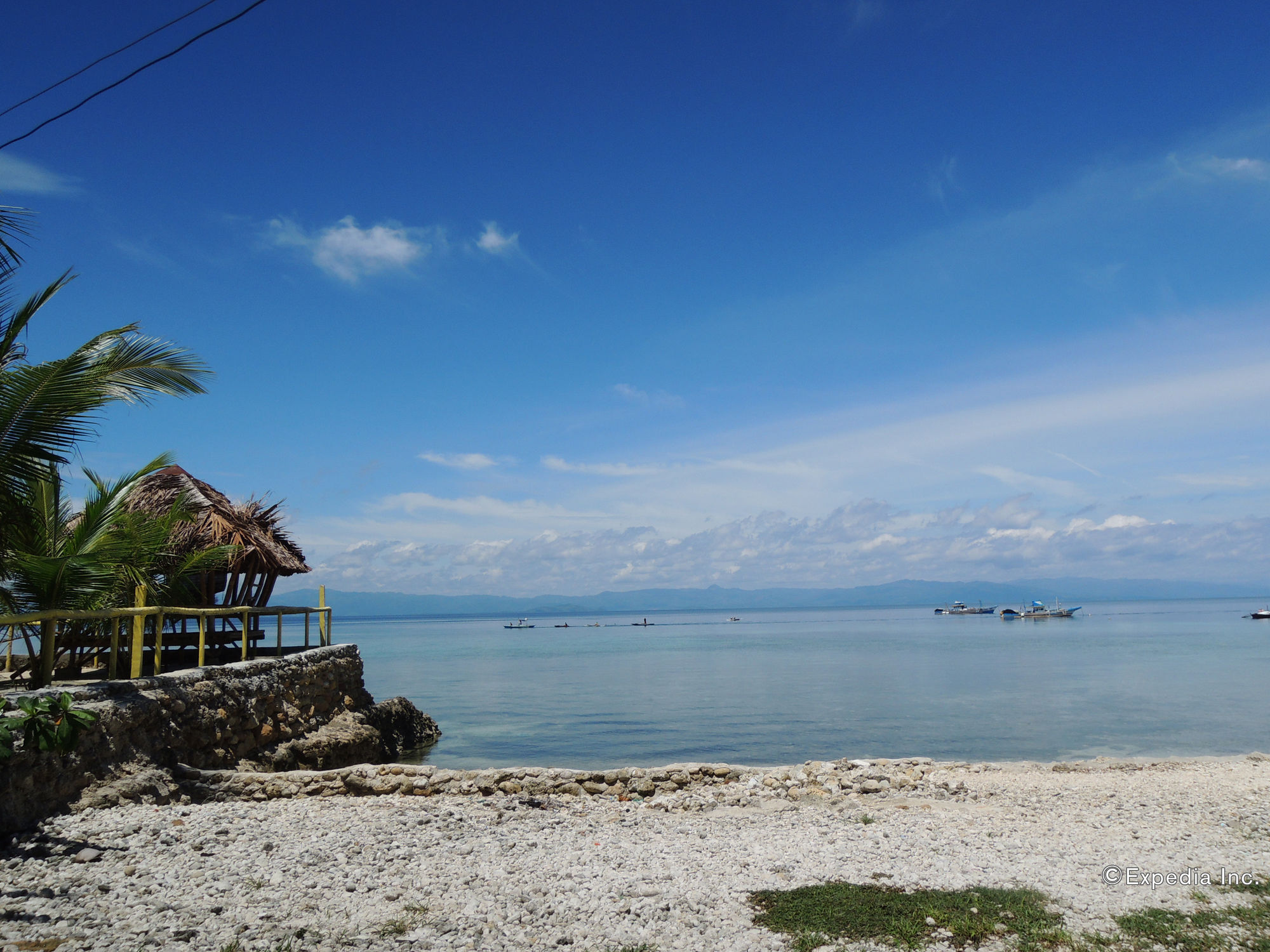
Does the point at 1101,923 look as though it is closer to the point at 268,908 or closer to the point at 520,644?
the point at 268,908

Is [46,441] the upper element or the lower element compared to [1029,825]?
upper

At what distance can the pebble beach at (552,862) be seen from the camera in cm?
558

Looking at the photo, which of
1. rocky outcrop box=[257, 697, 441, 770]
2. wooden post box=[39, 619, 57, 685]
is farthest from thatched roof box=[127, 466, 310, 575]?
wooden post box=[39, 619, 57, 685]

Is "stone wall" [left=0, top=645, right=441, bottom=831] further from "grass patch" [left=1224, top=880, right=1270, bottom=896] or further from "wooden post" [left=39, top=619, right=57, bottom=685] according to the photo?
"grass patch" [left=1224, top=880, right=1270, bottom=896]

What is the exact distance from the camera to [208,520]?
1617 cm

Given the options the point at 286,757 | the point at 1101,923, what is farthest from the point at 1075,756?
the point at 286,757

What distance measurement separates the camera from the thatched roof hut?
1588 centimetres

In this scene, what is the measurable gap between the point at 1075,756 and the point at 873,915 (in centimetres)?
1628

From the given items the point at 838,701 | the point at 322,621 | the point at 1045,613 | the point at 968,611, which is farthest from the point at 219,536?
the point at 968,611

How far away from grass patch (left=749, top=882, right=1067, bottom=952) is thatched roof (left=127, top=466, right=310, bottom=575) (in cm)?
1346

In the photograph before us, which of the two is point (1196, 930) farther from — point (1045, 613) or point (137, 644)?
point (1045, 613)

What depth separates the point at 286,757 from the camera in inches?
531

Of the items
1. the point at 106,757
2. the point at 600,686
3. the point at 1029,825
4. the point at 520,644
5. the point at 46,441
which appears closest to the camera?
the point at 46,441

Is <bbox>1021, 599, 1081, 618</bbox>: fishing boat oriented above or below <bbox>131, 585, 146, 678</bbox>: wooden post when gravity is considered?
below
